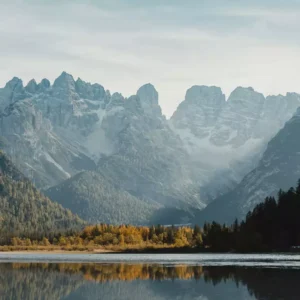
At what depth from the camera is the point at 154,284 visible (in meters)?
114

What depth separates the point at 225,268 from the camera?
5910 inches

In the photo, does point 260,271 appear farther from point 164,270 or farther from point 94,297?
point 94,297

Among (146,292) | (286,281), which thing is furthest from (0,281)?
(286,281)

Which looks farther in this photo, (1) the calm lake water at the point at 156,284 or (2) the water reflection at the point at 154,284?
(2) the water reflection at the point at 154,284

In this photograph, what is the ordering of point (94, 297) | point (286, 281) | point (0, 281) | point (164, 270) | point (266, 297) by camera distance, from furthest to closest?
point (164, 270)
point (0, 281)
point (286, 281)
point (94, 297)
point (266, 297)

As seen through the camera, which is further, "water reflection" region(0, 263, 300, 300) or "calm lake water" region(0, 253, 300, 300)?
"water reflection" region(0, 263, 300, 300)

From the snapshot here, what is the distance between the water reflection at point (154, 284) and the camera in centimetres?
9819

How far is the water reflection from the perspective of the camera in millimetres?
98188

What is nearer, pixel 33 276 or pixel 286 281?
pixel 286 281

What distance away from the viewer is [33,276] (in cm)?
13250

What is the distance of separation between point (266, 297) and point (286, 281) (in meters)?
20.5

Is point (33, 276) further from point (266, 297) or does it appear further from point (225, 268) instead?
point (266, 297)

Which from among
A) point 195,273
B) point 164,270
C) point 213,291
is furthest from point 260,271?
point 213,291

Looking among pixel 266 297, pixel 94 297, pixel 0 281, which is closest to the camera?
pixel 266 297
